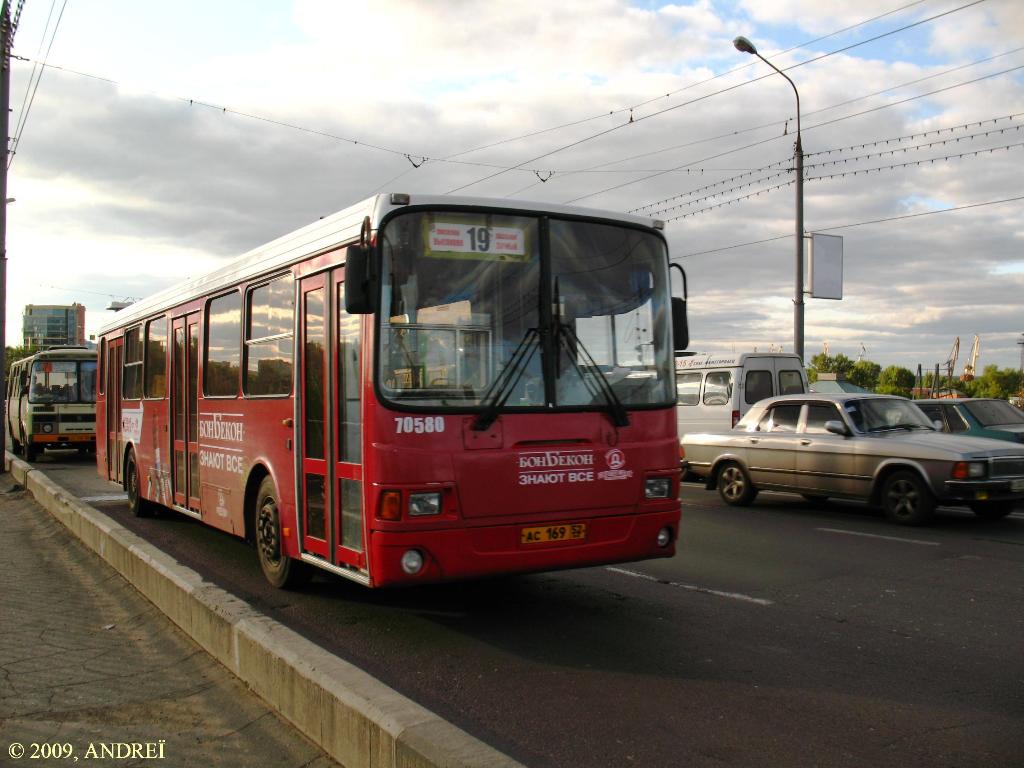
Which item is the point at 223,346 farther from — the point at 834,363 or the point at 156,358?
the point at 834,363

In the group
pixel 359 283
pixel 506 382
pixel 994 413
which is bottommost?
pixel 994 413

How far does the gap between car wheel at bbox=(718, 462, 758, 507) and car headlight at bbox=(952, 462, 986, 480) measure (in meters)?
3.18

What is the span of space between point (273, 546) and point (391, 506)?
2.50 m

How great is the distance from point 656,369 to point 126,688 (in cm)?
404

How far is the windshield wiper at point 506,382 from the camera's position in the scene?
243 inches

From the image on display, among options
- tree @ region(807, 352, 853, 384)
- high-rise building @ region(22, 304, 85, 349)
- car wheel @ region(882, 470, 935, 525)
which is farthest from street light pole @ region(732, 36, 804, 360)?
high-rise building @ region(22, 304, 85, 349)

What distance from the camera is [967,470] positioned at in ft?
37.3

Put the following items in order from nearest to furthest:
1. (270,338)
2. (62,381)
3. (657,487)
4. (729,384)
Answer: (657,487), (270,338), (729,384), (62,381)

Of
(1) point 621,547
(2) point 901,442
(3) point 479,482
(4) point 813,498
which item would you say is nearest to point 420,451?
(3) point 479,482

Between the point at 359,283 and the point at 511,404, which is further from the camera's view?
the point at 511,404

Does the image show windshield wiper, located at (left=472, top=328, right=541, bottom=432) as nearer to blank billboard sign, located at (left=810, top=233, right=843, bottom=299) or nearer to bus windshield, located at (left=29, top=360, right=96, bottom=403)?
blank billboard sign, located at (left=810, top=233, right=843, bottom=299)

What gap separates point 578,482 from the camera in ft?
21.2

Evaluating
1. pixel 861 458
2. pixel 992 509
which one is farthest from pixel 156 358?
pixel 992 509

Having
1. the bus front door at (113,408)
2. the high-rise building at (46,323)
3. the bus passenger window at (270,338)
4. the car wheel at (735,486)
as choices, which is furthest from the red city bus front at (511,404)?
Result: the high-rise building at (46,323)
